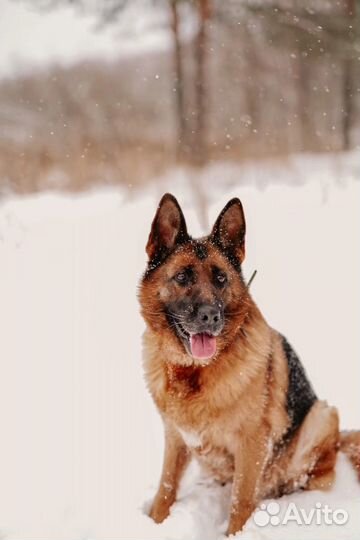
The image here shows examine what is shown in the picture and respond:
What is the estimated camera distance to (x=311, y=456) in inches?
136

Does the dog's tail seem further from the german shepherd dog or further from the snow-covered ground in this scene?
the german shepherd dog

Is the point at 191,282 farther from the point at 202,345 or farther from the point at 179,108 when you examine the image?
the point at 179,108

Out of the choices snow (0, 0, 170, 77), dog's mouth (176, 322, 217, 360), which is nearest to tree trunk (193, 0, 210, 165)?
snow (0, 0, 170, 77)

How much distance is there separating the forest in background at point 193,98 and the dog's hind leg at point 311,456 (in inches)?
259

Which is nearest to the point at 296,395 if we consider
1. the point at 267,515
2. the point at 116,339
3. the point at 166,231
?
the point at 267,515

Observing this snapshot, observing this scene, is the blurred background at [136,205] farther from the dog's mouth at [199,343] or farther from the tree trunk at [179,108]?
the dog's mouth at [199,343]

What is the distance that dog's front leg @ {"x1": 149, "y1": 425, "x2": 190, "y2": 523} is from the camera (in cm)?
348

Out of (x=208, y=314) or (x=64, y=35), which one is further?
(x=64, y=35)

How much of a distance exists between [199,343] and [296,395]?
0.84 m

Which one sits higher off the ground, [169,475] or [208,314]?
[208,314]

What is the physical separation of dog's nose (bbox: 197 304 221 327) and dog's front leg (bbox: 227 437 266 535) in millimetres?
782

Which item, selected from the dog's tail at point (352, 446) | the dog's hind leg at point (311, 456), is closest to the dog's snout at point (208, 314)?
the dog's hind leg at point (311, 456)

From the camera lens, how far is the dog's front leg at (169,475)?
3480 millimetres

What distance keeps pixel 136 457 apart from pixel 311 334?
2.43 metres
